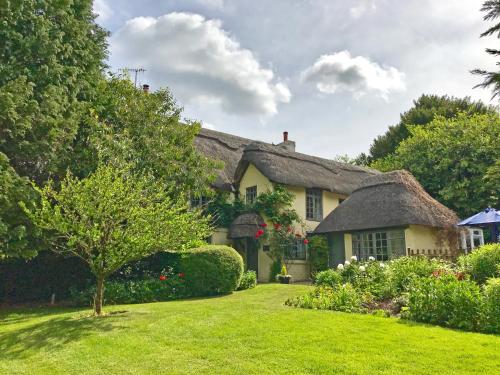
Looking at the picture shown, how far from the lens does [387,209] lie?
1941 cm

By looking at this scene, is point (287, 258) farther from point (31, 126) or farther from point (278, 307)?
point (31, 126)

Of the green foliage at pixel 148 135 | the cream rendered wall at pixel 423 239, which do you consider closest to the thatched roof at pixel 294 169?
the green foliage at pixel 148 135

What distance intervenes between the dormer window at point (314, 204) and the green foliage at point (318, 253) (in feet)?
5.84

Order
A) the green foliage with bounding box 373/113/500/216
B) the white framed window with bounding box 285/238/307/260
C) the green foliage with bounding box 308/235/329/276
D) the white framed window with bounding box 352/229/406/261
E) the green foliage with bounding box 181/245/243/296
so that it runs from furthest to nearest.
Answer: the green foliage with bounding box 373/113/500/216 < the white framed window with bounding box 285/238/307/260 < the green foliage with bounding box 308/235/329/276 < the white framed window with bounding box 352/229/406/261 < the green foliage with bounding box 181/245/243/296

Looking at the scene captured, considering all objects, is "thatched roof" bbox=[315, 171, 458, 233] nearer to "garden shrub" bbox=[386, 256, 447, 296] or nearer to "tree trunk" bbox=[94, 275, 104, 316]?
"garden shrub" bbox=[386, 256, 447, 296]

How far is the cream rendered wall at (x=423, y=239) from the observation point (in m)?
18.7

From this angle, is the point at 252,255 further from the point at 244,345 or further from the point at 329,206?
the point at 244,345

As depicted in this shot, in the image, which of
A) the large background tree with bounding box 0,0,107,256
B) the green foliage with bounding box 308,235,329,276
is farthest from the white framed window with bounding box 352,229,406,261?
the large background tree with bounding box 0,0,107,256

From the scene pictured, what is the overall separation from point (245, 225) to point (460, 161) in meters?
12.3

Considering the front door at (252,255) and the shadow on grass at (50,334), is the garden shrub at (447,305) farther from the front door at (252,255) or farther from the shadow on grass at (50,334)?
the front door at (252,255)

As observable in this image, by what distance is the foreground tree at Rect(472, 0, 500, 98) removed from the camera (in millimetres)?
5266

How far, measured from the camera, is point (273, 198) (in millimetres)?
21328

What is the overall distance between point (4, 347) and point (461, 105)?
38.2 metres

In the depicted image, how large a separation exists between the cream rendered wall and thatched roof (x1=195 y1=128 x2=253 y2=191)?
30.5 ft
